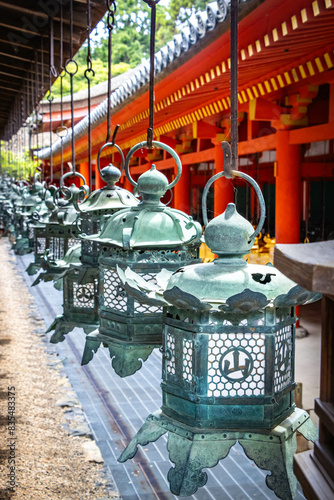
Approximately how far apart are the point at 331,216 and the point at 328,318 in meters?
7.35

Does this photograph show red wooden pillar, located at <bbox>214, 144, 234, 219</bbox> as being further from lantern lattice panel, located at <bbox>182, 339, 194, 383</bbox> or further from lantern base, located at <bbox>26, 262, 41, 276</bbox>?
lantern lattice panel, located at <bbox>182, 339, 194, 383</bbox>

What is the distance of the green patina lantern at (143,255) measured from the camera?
70.0 inches

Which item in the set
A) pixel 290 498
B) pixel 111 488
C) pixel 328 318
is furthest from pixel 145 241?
pixel 111 488

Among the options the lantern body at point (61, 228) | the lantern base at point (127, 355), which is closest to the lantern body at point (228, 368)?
the lantern base at point (127, 355)

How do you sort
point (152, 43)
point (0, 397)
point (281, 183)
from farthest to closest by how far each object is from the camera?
point (281, 183) → point (0, 397) → point (152, 43)

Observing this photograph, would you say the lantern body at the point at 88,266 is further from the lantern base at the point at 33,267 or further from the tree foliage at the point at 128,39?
the tree foliage at the point at 128,39

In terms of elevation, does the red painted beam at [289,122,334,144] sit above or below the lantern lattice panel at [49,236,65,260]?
above

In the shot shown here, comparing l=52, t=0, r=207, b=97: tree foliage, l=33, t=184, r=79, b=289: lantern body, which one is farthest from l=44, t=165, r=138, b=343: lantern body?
l=52, t=0, r=207, b=97: tree foliage

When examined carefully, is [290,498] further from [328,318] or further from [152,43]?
[152,43]

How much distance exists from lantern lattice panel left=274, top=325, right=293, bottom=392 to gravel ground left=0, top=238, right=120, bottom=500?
8.15 feet

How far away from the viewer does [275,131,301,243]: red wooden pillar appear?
5609 millimetres

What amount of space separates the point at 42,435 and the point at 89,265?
224 centimetres

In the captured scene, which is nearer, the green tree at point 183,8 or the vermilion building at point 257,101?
the vermilion building at point 257,101

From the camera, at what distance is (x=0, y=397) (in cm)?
518
